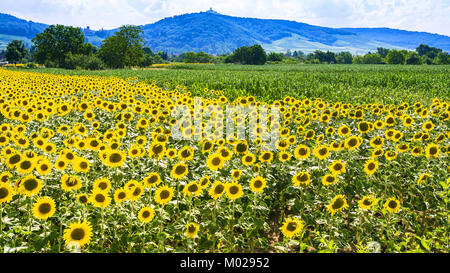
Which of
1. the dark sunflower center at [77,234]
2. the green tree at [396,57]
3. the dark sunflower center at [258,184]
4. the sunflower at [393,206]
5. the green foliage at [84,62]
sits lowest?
the dark sunflower center at [77,234]

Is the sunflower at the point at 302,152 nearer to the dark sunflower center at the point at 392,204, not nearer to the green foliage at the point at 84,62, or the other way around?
the dark sunflower center at the point at 392,204

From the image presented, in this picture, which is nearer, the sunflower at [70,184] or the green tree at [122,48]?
the sunflower at [70,184]

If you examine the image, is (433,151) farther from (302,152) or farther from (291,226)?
(291,226)

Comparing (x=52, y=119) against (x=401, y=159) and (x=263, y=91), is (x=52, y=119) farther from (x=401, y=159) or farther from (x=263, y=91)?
(x=263, y=91)

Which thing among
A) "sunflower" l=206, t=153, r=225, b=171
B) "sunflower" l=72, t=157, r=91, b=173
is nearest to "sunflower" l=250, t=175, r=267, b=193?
"sunflower" l=206, t=153, r=225, b=171

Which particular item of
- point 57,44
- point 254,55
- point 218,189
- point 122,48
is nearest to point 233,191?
point 218,189

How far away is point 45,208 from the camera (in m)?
2.64

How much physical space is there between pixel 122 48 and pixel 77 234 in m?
75.0

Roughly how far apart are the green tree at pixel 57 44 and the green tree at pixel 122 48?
8042 millimetres

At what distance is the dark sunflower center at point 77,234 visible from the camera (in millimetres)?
2404

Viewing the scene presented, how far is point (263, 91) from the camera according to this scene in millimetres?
15102

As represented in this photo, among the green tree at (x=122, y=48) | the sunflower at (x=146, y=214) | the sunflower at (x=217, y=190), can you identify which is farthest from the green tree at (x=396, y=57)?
the sunflower at (x=146, y=214)
